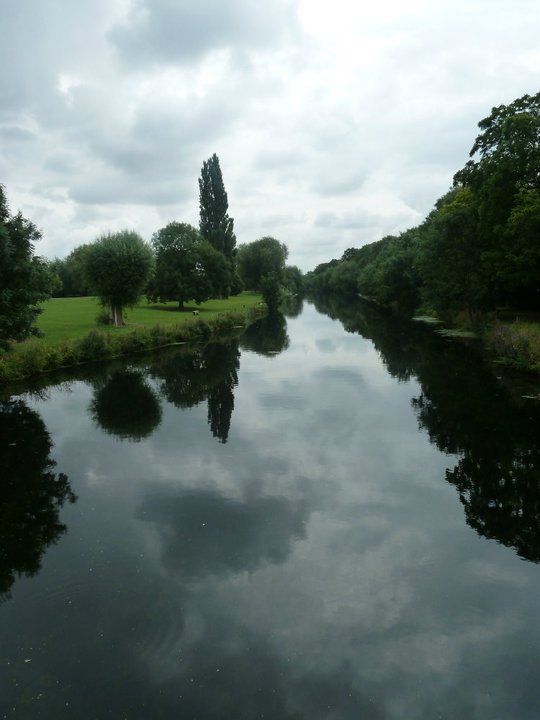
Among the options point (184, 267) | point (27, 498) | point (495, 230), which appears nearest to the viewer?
point (27, 498)

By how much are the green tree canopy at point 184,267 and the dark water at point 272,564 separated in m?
47.0

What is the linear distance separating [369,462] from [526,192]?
29374 mm

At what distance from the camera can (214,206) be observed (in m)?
94.9

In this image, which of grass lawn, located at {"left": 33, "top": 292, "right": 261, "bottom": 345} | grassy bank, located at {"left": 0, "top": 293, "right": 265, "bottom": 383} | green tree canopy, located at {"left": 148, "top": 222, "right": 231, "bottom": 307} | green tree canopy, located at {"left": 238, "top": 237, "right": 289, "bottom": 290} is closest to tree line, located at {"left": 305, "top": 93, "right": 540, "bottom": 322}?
grassy bank, located at {"left": 0, "top": 293, "right": 265, "bottom": 383}

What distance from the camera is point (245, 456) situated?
52.6 feet

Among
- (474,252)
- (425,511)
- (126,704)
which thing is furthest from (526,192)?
(126,704)

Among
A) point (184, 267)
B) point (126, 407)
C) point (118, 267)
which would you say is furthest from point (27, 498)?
point (184, 267)

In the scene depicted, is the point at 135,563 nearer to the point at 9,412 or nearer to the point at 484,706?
the point at 484,706

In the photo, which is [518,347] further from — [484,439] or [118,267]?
[118,267]

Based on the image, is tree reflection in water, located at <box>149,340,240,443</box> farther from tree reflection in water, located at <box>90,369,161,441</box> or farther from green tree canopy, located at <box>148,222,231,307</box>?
green tree canopy, located at <box>148,222,231,307</box>

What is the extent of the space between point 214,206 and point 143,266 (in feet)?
180

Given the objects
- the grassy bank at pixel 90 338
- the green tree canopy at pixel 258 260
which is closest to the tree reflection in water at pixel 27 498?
the grassy bank at pixel 90 338

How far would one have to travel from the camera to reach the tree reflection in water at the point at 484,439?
11.8 meters

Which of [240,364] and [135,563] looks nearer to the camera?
[135,563]
